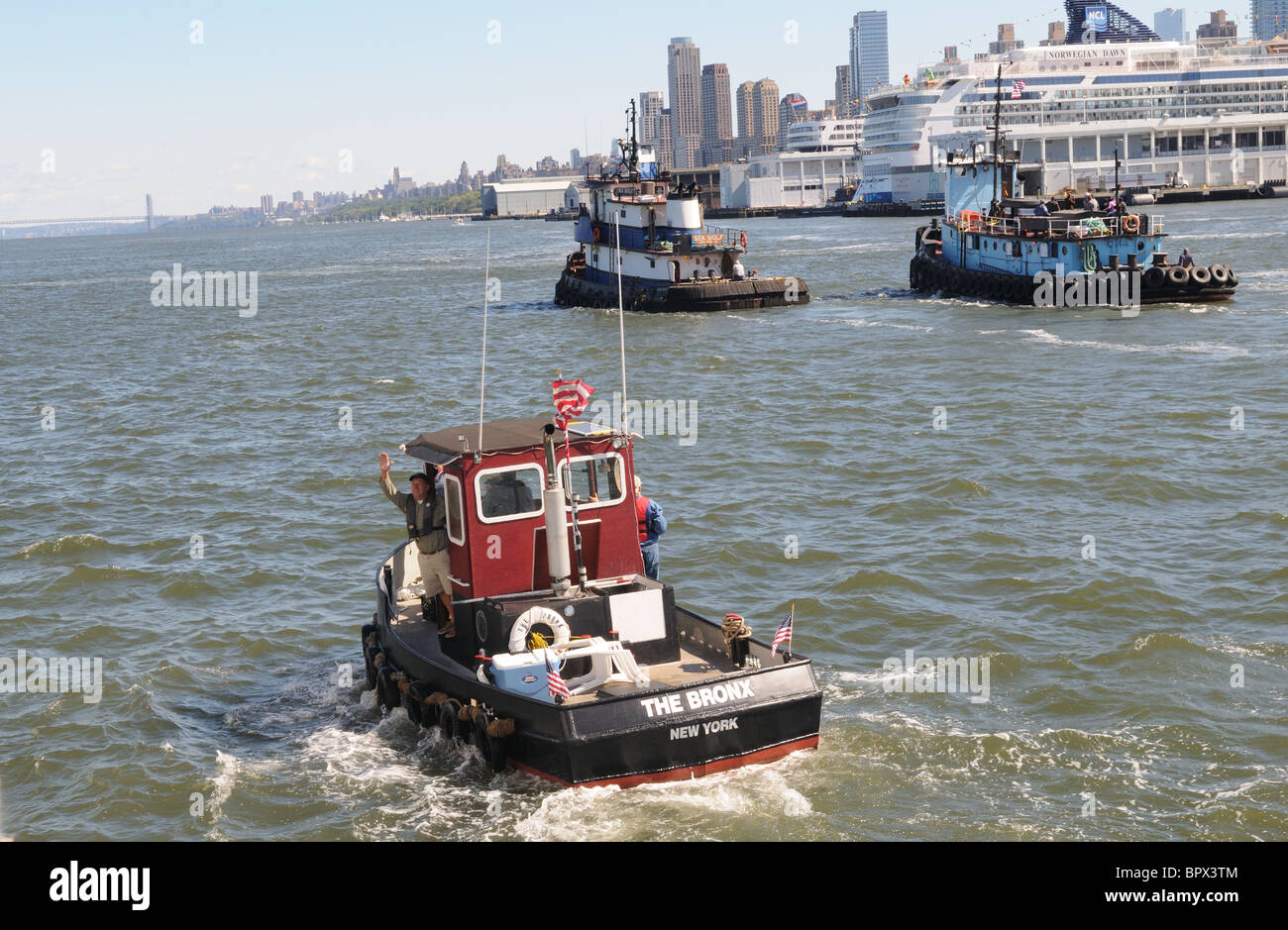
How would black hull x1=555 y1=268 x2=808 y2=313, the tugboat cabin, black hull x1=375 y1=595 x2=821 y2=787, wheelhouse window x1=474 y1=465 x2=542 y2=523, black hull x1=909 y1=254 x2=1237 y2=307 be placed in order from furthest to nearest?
black hull x1=555 y1=268 x2=808 y2=313, black hull x1=909 y1=254 x2=1237 y2=307, wheelhouse window x1=474 y1=465 x2=542 y2=523, the tugboat cabin, black hull x1=375 y1=595 x2=821 y2=787

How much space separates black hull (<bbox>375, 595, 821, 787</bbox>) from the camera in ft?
37.7

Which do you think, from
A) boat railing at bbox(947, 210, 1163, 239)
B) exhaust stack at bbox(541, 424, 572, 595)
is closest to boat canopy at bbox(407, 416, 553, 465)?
exhaust stack at bbox(541, 424, 572, 595)

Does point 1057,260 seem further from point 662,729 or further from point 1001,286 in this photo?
point 662,729

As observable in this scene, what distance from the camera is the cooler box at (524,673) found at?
38.7 feet

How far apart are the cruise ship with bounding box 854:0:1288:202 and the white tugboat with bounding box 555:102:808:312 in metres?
95.7

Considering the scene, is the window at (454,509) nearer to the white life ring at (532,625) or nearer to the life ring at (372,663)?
the white life ring at (532,625)

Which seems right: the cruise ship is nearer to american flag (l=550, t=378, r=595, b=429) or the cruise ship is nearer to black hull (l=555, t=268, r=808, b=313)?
black hull (l=555, t=268, r=808, b=313)

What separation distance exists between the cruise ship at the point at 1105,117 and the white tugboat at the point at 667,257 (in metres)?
95.7

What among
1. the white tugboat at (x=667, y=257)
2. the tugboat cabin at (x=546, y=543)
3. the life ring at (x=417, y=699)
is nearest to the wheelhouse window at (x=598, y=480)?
the tugboat cabin at (x=546, y=543)

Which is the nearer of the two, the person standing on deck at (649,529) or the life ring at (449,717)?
the life ring at (449,717)
